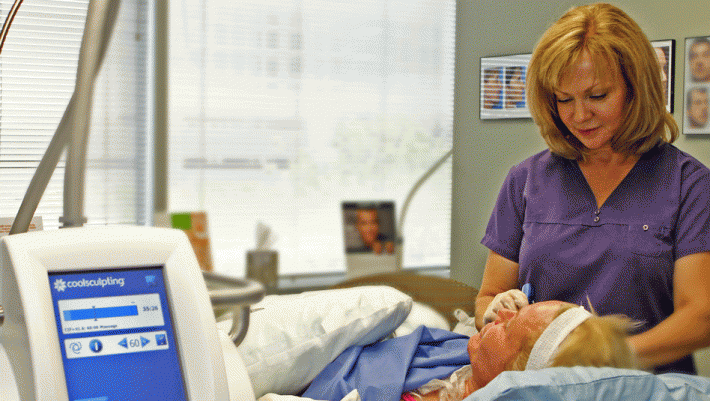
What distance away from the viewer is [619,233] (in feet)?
2.20

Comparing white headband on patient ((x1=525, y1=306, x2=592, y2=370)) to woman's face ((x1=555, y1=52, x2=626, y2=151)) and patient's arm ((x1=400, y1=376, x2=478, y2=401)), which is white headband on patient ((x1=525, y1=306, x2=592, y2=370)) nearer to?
patient's arm ((x1=400, y1=376, x2=478, y2=401))

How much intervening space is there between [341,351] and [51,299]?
32 cm

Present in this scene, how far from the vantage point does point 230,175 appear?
75 cm

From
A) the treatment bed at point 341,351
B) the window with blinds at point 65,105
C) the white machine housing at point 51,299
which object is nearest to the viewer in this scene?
the white machine housing at point 51,299

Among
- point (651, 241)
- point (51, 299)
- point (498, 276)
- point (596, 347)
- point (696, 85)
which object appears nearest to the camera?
point (51, 299)

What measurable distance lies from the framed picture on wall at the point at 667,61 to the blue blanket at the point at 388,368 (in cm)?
45

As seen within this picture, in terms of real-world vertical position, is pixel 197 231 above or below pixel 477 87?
below

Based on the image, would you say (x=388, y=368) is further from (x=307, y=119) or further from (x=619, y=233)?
(x=307, y=119)

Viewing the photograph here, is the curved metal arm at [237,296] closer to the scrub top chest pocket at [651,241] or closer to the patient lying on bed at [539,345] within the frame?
the patient lying on bed at [539,345]

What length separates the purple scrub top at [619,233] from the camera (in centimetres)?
64

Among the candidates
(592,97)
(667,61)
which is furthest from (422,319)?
(667,61)

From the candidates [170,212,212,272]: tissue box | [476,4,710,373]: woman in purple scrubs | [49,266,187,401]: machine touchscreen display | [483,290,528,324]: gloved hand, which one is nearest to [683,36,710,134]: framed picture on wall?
[476,4,710,373]: woman in purple scrubs

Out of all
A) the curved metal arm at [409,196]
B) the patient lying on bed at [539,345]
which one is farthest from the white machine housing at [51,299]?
the curved metal arm at [409,196]

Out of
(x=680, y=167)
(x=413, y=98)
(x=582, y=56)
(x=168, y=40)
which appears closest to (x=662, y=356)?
(x=680, y=167)
